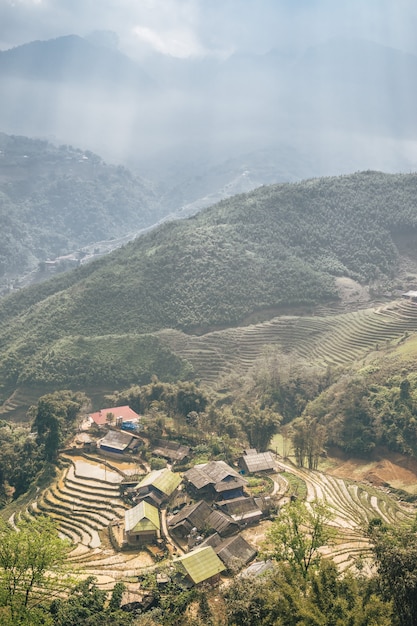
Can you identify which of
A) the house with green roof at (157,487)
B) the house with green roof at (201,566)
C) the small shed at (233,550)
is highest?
the house with green roof at (201,566)

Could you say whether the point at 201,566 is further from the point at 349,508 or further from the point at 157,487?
the point at 349,508

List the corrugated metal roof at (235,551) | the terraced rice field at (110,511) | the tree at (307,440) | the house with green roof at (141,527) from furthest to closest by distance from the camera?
1. the tree at (307,440)
2. the house with green roof at (141,527)
3. the terraced rice field at (110,511)
4. the corrugated metal roof at (235,551)

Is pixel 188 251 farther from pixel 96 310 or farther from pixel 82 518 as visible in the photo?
pixel 82 518

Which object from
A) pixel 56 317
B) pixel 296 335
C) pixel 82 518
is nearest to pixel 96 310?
pixel 56 317

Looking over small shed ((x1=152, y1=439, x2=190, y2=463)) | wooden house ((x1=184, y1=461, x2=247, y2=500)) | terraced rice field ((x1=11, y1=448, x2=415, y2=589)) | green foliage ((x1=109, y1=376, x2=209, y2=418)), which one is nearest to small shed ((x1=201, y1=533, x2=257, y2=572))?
terraced rice field ((x1=11, y1=448, x2=415, y2=589))

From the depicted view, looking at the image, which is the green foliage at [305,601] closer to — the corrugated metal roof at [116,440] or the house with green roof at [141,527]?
the house with green roof at [141,527]

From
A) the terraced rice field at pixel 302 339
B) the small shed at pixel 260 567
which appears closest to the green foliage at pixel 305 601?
the small shed at pixel 260 567
